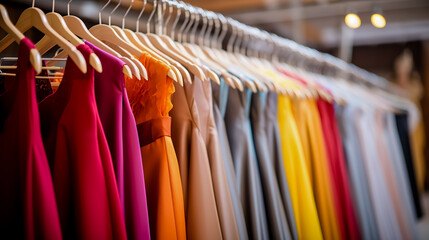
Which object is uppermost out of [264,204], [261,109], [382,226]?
[261,109]

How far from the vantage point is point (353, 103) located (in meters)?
1.84

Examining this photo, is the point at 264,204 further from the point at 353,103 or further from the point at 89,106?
the point at 353,103

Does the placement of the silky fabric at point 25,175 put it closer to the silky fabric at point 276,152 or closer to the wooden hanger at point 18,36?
the wooden hanger at point 18,36

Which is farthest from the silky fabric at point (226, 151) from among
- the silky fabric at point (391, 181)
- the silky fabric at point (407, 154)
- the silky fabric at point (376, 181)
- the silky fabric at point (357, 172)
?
the silky fabric at point (407, 154)

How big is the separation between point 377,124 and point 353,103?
15.3 inches

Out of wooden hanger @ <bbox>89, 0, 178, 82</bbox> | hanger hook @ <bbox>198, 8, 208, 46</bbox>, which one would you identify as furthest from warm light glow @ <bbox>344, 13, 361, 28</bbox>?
wooden hanger @ <bbox>89, 0, 178, 82</bbox>

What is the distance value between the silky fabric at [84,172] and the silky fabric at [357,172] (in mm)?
1193

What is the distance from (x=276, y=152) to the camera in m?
1.22

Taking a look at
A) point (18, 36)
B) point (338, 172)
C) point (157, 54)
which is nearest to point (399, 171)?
point (338, 172)

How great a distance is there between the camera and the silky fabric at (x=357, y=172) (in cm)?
162

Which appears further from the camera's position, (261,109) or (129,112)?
(261,109)

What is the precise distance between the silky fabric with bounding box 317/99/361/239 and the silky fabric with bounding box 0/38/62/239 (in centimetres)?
110

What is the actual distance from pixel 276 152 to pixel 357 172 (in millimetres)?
660

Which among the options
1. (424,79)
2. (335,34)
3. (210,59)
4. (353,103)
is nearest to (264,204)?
(210,59)
